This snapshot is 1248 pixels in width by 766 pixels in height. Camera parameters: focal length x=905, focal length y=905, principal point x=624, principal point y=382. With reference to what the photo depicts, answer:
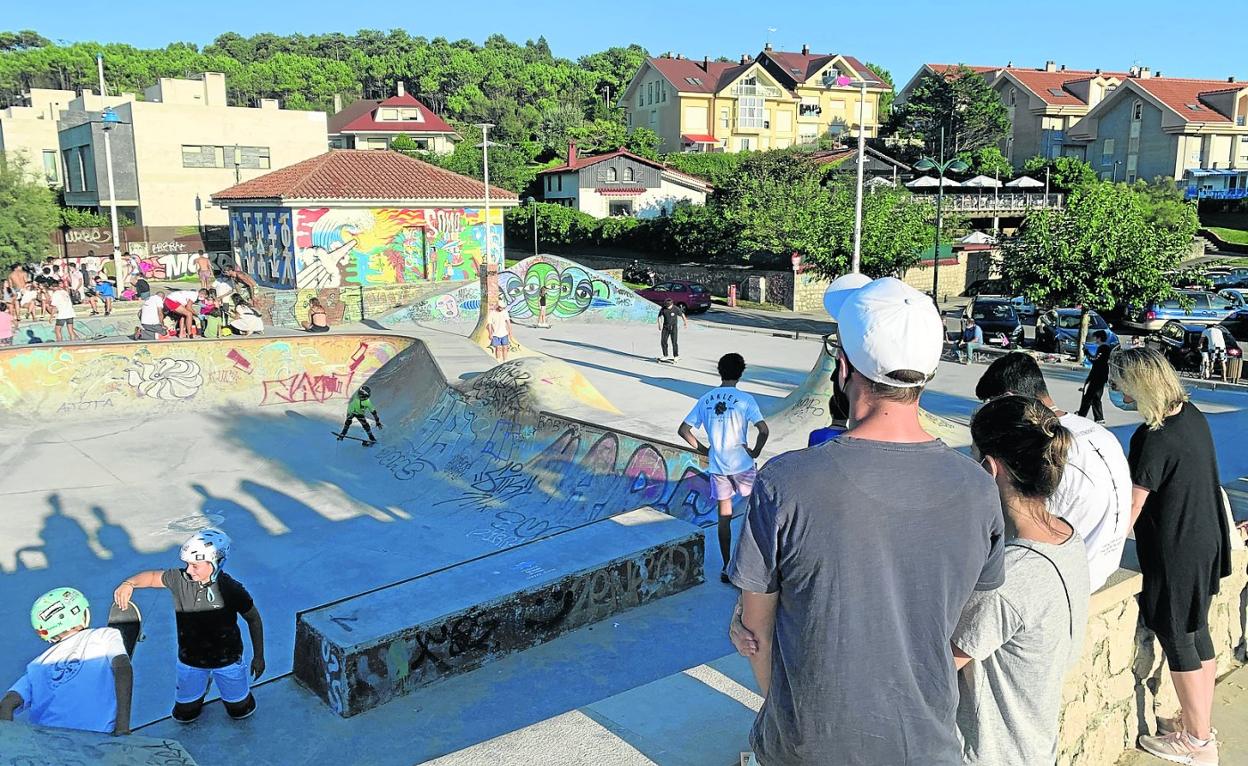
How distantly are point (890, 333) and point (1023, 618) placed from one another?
2.90ft

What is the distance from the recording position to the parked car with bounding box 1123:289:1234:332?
27188 mm

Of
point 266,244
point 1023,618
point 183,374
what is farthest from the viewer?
point 266,244

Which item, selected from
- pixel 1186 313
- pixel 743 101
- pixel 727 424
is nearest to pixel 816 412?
pixel 727 424

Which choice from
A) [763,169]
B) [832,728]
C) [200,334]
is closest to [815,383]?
[832,728]

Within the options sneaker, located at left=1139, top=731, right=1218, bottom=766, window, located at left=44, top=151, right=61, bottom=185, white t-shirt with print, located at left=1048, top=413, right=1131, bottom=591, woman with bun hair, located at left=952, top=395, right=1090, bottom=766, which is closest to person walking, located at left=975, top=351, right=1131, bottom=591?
white t-shirt with print, located at left=1048, top=413, right=1131, bottom=591

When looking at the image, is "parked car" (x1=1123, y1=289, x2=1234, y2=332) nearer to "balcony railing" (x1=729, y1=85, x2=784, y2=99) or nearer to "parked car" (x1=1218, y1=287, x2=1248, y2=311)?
"parked car" (x1=1218, y1=287, x2=1248, y2=311)

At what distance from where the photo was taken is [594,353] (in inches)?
834

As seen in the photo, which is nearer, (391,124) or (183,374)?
(183,374)

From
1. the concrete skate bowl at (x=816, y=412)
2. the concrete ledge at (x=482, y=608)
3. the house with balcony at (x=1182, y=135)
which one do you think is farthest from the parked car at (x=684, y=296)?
the house with balcony at (x=1182, y=135)

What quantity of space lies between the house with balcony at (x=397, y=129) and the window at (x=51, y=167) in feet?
77.4

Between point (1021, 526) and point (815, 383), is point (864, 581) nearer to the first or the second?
point (1021, 526)

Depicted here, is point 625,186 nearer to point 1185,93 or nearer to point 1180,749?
point 1185,93

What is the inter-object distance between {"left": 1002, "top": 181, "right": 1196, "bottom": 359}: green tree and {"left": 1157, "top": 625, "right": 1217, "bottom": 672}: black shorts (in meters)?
19.1

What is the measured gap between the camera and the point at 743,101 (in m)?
73.3
